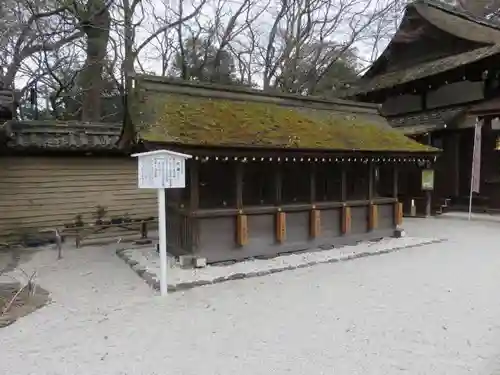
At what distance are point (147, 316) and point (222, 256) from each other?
2.68 metres

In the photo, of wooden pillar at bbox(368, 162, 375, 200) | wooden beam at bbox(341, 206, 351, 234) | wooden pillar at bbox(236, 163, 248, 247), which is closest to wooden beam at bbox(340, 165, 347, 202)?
wooden beam at bbox(341, 206, 351, 234)

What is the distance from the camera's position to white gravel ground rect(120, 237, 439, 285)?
652cm

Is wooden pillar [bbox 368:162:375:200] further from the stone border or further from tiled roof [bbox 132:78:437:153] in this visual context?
the stone border

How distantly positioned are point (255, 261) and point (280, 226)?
88 cm

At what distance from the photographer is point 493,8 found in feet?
70.4

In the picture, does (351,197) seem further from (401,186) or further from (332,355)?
(401,186)

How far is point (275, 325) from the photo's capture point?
4449mm

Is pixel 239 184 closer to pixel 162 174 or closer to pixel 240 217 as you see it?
pixel 240 217

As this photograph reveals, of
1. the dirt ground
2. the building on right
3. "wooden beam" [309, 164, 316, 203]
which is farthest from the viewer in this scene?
the building on right

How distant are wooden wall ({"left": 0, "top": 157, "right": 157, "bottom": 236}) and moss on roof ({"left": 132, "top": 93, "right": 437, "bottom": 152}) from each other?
4.19 meters

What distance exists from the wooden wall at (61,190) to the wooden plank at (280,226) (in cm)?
538

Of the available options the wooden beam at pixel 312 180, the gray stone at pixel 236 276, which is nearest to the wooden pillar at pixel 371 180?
the wooden beam at pixel 312 180

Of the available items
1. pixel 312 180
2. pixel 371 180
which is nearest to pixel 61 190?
pixel 312 180

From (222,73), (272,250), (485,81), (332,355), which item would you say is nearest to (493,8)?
(485,81)
